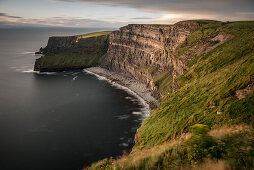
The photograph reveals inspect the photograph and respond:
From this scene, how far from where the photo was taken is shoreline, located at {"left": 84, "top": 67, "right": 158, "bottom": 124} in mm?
92625

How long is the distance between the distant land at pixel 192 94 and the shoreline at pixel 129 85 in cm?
93

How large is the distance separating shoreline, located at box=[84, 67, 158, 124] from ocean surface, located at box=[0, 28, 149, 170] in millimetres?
2875

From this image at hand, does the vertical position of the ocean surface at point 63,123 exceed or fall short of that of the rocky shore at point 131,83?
it falls short

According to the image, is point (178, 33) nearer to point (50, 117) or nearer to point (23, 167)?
point (50, 117)

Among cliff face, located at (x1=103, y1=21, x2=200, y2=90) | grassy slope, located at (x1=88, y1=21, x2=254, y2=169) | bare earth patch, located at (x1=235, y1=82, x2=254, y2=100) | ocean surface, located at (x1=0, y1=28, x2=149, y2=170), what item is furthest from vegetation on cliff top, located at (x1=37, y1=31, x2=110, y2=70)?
bare earth patch, located at (x1=235, y1=82, x2=254, y2=100)

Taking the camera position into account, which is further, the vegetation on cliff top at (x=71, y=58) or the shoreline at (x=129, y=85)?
the vegetation on cliff top at (x=71, y=58)

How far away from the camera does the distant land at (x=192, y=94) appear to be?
13.4 meters

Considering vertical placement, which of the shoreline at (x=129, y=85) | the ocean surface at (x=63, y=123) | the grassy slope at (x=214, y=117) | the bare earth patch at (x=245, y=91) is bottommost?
the ocean surface at (x=63, y=123)

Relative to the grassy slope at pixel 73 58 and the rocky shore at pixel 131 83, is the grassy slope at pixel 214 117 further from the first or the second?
the grassy slope at pixel 73 58

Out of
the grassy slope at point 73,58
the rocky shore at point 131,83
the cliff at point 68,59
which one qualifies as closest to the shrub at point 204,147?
the rocky shore at point 131,83

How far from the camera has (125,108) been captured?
287 feet

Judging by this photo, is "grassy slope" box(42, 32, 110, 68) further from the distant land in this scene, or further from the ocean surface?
the ocean surface

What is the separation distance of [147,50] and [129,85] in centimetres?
2939

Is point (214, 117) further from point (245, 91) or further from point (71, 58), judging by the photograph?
point (71, 58)
